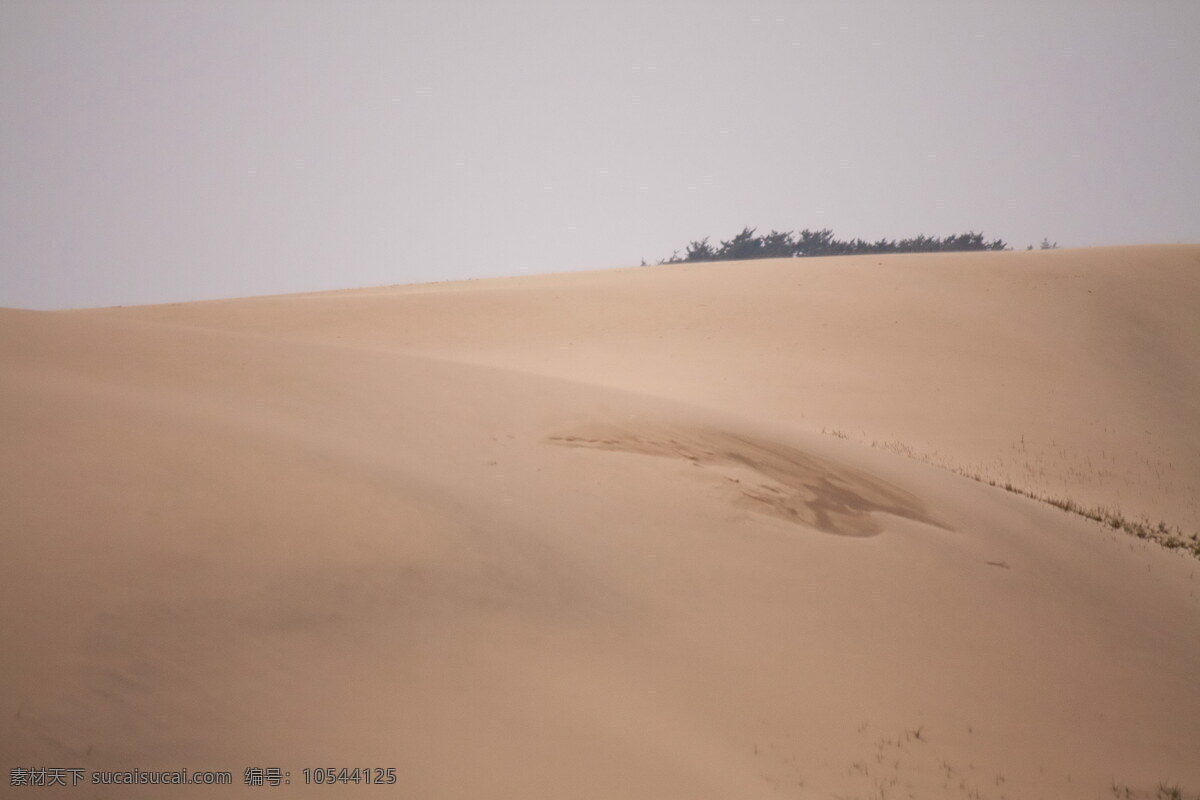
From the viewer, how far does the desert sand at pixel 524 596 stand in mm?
2646

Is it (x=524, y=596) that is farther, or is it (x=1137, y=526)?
(x=1137, y=526)

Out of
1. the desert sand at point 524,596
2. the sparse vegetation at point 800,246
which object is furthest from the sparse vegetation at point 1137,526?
the sparse vegetation at point 800,246

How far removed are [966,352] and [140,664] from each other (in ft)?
51.9

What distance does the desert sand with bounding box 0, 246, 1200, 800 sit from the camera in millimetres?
2646

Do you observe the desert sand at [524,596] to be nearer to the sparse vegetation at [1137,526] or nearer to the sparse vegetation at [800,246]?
the sparse vegetation at [1137,526]

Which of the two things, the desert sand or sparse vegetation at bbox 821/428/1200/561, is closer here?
the desert sand

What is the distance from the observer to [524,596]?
12.3ft

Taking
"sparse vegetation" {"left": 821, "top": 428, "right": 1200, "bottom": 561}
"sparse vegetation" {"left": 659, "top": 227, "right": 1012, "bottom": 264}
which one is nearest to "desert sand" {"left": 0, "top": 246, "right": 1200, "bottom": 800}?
"sparse vegetation" {"left": 821, "top": 428, "right": 1200, "bottom": 561}

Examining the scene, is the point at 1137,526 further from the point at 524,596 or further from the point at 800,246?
the point at 800,246

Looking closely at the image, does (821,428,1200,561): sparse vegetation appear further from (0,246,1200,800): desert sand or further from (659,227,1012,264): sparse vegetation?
(659,227,1012,264): sparse vegetation

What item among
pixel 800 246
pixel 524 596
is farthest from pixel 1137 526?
pixel 800 246

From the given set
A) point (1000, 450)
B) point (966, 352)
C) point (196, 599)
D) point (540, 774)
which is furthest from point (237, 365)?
point (966, 352)

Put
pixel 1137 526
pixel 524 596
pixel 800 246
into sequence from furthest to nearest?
pixel 800 246 → pixel 1137 526 → pixel 524 596

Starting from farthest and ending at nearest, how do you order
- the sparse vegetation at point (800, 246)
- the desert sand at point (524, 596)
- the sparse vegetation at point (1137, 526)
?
the sparse vegetation at point (800, 246), the sparse vegetation at point (1137, 526), the desert sand at point (524, 596)
